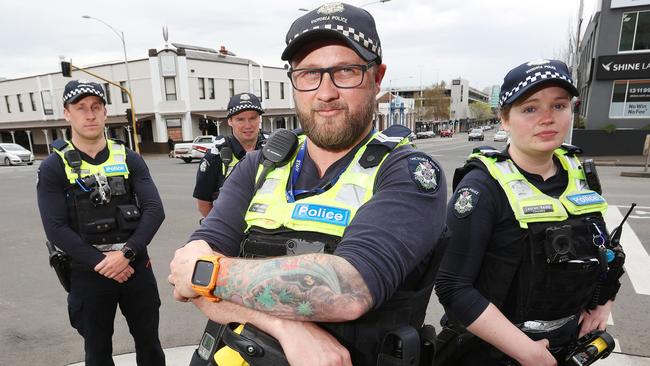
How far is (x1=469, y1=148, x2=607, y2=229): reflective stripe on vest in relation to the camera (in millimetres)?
1628

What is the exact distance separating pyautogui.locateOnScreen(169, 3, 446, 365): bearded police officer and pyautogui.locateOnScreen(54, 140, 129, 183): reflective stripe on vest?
1668 mm

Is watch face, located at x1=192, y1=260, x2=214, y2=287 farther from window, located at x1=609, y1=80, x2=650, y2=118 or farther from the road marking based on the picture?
window, located at x1=609, y1=80, x2=650, y2=118

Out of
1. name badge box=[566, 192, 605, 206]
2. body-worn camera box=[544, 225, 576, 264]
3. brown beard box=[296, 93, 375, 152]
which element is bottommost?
body-worn camera box=[544, 225, 576, 264]

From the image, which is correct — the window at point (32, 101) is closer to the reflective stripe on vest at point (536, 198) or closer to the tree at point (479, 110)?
the reflective stripe on vest at point (536, 198)

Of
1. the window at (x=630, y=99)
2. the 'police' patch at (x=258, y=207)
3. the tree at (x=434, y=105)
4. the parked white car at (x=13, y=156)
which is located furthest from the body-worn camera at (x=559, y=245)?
the tree at (x=434, y=105)

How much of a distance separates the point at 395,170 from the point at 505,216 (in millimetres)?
661

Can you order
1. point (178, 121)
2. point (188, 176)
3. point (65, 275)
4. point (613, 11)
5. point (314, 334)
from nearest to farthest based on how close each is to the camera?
point (314, 334) < point (65, 275) < point (188, 176) < point (613, 11) < point (178, 121)

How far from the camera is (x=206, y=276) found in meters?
1.24

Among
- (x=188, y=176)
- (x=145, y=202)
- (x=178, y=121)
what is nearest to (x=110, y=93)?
(x=178, y=121)

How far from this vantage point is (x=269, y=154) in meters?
1.57

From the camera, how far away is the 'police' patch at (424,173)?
1306mm

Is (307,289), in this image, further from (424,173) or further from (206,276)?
(424,173)

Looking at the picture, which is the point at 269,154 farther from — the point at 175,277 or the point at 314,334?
the point at 314,334

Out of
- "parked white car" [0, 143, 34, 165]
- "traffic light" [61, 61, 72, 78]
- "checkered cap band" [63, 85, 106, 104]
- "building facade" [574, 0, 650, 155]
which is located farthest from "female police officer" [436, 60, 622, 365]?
"parked white car" [0, 143, 34, 165]
